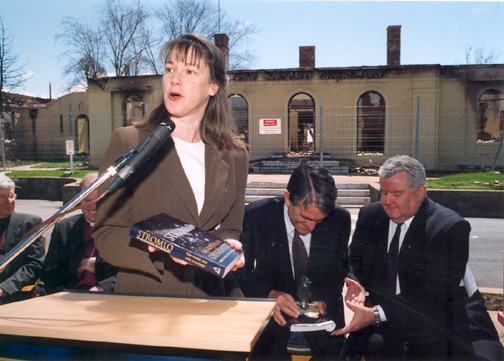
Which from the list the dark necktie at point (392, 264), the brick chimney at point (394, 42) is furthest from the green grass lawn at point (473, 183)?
the brick chimney at point (394, 42)

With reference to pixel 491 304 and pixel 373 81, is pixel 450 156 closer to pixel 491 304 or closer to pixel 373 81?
pixel 373 81

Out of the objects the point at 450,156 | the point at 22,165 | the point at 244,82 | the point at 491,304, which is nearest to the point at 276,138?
the point at 244,82

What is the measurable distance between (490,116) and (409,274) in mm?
21628

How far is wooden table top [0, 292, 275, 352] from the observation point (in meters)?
1.24

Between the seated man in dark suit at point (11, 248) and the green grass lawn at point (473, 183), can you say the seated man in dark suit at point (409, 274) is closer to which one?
the seated man in dark suit at point (11, 248)

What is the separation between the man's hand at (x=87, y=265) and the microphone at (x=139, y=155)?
2248 millimetres

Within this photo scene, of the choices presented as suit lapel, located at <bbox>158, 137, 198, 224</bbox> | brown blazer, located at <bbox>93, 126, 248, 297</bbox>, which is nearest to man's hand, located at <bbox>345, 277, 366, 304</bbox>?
brown blazer, located at <bbox>93, 126, 248, 297</bbox>

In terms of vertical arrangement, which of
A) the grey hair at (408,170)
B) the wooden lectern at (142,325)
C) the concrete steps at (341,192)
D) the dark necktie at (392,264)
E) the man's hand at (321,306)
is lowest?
the concrete steps at (341,192)

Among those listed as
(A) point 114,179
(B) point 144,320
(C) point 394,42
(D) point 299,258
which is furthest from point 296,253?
(C) point 394,42

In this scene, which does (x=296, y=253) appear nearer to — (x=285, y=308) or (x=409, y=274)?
(x=285, y=308)

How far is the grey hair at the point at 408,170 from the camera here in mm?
2826

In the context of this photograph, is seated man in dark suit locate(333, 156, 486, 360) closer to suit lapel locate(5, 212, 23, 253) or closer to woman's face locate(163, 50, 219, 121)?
woman's face locate(163, 50, 219, 121)

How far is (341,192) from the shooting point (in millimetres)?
11789

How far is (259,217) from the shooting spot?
2.91 metres
